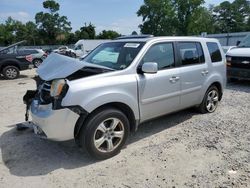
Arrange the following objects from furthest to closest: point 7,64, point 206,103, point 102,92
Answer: point 7,64
point 206,103
point 102,92

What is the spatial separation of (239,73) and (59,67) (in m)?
7.04

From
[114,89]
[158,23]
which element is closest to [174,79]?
[114,89]

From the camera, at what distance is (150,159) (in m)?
4.27

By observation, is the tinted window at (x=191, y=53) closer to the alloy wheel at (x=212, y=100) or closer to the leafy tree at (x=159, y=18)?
the alloy wheel at (x=212, y=100)

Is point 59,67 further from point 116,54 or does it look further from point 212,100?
point 212,100

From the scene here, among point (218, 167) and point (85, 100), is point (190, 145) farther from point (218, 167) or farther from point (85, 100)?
point (85, 100)

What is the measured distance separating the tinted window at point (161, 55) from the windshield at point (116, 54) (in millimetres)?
202

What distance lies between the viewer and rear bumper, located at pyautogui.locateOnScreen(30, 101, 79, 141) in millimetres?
3869

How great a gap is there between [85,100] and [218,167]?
6.75 ft

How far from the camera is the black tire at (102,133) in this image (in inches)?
158

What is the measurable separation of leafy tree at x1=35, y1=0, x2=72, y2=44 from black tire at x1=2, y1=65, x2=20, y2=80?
60.8 m

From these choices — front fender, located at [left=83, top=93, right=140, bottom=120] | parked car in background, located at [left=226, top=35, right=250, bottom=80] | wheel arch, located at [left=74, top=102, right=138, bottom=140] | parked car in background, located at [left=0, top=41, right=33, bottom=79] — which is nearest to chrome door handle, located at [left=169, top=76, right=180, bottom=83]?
front fender, located at [left=83, top=93, right=140, bottom=120]

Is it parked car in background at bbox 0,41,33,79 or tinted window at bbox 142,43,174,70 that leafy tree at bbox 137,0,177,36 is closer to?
parked car in background at bbox 0,41,33,79

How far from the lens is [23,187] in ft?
11.8
